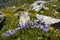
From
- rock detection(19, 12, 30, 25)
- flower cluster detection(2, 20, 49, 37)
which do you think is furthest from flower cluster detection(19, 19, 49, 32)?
rock detection(19, 12, 30, 25)

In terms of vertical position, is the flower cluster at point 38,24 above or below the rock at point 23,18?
above

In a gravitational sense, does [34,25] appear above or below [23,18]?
above

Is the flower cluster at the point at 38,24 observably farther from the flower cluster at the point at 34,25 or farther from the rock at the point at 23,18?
the rock at the point at 23,18

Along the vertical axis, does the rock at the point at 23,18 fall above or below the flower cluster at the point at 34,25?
below

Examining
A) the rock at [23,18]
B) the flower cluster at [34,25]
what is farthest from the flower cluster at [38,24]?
the rock at [23,18]

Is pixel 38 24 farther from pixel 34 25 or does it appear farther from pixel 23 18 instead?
pixel 23 18

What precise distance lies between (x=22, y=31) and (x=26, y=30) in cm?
16

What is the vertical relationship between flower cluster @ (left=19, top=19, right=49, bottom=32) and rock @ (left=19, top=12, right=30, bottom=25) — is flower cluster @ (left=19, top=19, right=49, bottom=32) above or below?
above

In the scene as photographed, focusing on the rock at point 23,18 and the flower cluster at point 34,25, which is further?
the rock at point 23,18

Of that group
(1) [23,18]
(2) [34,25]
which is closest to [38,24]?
(2) [34,25]

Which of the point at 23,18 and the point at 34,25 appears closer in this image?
the point at 34,25

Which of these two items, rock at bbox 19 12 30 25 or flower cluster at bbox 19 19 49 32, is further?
rock at bbox 19 12 30 25

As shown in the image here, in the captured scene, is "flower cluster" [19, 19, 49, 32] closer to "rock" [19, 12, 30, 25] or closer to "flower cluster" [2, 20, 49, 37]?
"flower cluster" [2, 20, 49, 37]

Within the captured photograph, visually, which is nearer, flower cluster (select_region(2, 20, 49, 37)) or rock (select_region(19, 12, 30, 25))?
flower cluster (select_region(2, 20, 49, 37))
